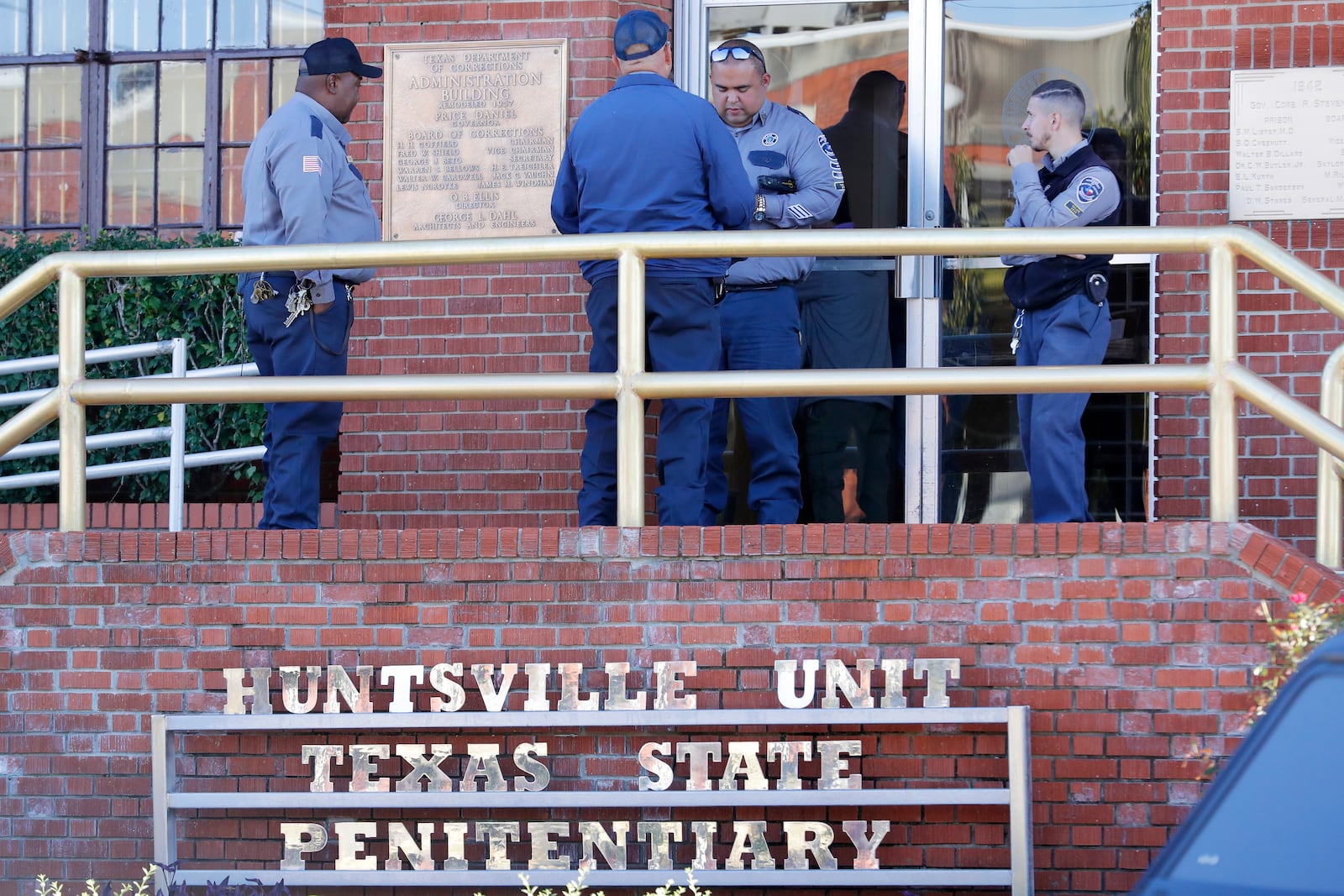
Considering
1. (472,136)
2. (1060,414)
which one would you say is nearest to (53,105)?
(472,136)

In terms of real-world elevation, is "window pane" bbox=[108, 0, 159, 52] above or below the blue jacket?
above

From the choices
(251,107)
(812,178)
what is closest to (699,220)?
(812,178)

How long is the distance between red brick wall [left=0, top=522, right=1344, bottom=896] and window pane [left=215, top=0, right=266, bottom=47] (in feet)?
13.4

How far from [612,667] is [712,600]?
0.36m

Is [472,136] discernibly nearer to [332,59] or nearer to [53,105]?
[332,59]

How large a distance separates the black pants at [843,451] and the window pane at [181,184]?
3487 millimetres

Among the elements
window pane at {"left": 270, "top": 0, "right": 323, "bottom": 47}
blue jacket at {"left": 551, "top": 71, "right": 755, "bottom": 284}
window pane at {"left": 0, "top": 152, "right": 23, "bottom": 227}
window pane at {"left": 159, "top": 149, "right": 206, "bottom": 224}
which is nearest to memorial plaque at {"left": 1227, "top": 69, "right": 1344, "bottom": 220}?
blue jacket at {"left": 551, "top": 71, "right": 755, "bottom": 284}

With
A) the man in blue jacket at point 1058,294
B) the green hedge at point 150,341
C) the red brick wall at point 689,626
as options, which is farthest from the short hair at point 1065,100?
the green hedge at point 150,341

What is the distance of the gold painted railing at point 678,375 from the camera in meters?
4.98

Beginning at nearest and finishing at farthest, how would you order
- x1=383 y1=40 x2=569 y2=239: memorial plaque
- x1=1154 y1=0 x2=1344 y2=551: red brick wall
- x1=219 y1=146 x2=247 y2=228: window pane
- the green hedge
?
x1=1154 y1=0 x2=1344 y2=551: red brick wall < x1=383 y1=40 x2=569 y2=239: memorial plaque < the green hedge < x1=219 y1=146 x2=247 y2=228: window pane

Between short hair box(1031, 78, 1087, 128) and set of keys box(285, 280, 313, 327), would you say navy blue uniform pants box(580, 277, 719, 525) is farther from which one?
short hair box(1031, 78, 1087, 128)

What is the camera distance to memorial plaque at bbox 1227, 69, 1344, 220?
6.93m

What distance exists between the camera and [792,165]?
22.6 feet

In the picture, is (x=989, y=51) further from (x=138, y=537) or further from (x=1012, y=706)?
(x=138, y=537)
